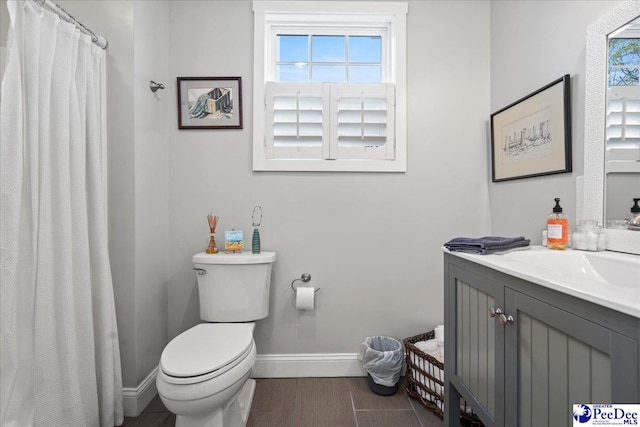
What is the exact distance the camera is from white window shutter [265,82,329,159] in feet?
6.16

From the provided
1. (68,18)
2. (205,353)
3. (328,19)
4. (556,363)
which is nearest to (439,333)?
(556,363)

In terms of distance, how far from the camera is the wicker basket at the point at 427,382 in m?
1.50

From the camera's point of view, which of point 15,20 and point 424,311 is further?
point 424,311

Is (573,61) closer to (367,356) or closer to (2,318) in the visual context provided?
(367,356)

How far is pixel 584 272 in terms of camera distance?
3.46 feet

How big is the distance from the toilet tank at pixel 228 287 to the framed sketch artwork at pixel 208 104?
86 cm

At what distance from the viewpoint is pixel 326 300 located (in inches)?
75.0

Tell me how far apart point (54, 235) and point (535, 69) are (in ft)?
7.71

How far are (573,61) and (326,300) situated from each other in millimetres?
1748

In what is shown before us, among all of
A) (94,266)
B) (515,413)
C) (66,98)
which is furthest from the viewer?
(94,266)

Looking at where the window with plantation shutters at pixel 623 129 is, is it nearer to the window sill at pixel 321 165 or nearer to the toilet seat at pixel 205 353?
the window sill at pixel 321 165

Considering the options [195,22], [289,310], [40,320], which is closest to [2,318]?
[40,320]

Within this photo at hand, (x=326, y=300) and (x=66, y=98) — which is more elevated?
(x=66, y=98)

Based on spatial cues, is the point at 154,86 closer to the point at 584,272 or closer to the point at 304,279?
the point at 304,279
